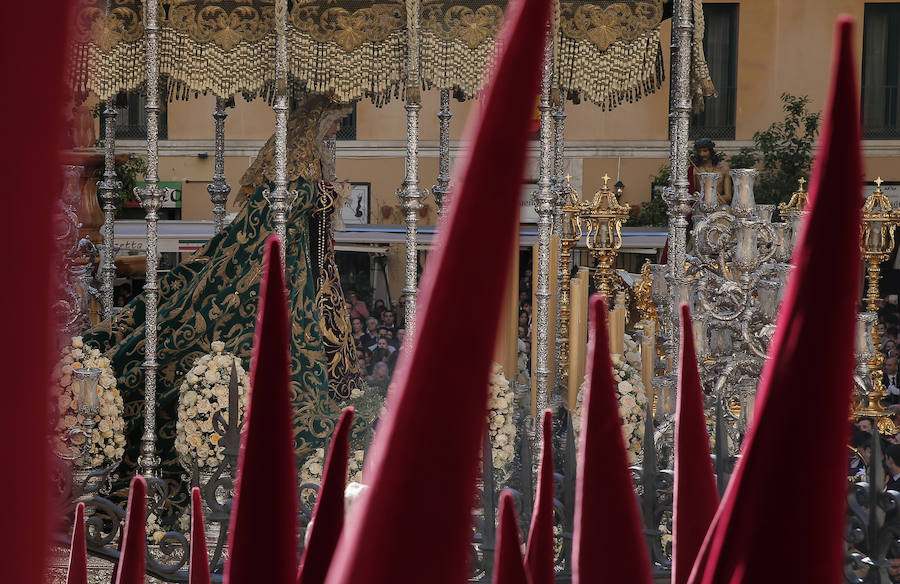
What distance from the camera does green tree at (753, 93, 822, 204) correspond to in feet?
44.0

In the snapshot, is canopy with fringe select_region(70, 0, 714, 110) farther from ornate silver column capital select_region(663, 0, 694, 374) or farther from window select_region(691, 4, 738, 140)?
window select_region(691, 4, 738, 140)

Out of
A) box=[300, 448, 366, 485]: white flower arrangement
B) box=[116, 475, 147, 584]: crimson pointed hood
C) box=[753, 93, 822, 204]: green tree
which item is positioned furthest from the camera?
box=[753, 93, 822, 204]: green tree

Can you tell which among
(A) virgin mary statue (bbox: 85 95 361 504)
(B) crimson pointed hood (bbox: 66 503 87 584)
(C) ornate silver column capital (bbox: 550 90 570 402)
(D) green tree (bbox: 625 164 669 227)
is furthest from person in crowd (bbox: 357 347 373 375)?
(B) crimson pointed hood (bbox: 66 503 87 584)

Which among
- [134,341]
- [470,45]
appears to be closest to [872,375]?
[470,45]

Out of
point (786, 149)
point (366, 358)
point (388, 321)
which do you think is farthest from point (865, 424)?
point (786, 149)

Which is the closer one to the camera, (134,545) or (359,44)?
(134,545)

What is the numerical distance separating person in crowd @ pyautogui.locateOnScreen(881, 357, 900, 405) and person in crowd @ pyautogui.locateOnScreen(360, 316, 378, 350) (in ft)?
12.3

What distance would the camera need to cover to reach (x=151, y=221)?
4691 mm

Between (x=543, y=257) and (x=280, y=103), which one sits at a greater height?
A: (x=280, y=103)

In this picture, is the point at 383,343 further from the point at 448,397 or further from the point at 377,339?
the point at 448,397

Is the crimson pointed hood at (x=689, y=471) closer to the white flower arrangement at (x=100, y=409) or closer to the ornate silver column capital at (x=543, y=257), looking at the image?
the ornate silver column capital at (x=543, y=257)

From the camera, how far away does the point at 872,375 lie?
5.34 meters

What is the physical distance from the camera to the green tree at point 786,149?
13414mm

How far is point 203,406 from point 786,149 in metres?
10.9
